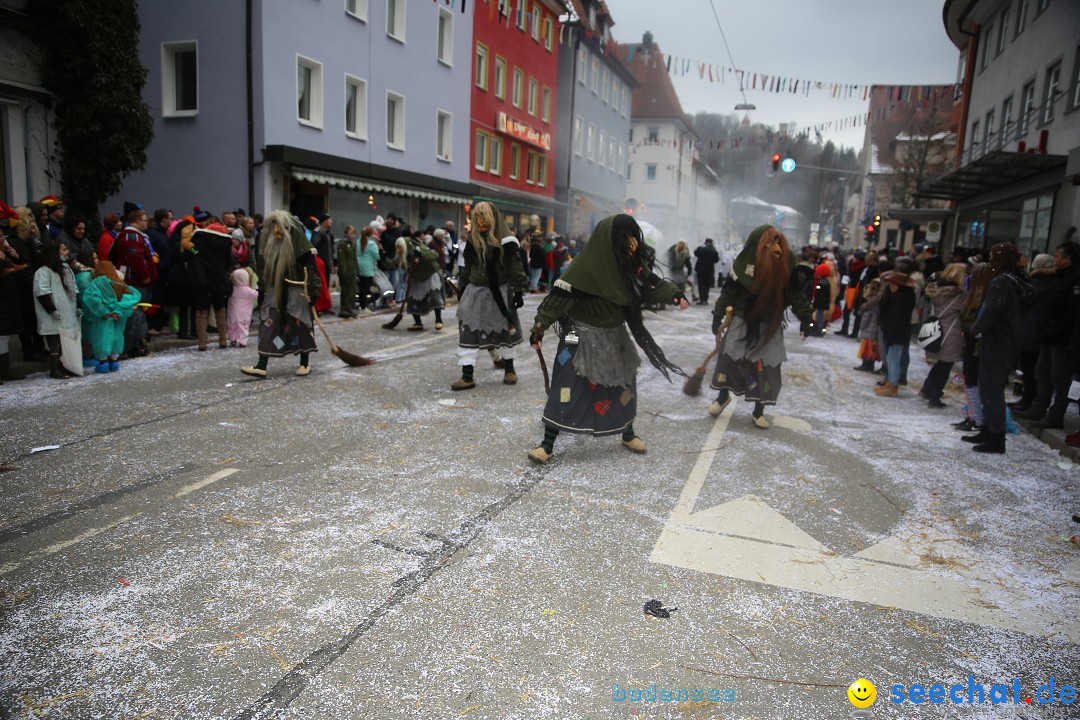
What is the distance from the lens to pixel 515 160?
106ft

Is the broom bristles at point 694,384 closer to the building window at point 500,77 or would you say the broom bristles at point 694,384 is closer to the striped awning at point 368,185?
the striped awning at point 368,185

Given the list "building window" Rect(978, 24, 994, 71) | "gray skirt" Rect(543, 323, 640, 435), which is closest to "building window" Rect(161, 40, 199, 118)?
"gray skirt" Rect(543, 323, 640, 435)

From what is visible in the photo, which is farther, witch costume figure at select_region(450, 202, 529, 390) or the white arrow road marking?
witch costume figure at select_region(450, 202, 529, 390)

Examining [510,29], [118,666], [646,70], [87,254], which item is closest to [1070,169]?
[118,666]

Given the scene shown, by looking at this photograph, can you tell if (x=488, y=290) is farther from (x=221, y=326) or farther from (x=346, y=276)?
(x=346, y=276)

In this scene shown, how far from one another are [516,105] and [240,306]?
955 inches

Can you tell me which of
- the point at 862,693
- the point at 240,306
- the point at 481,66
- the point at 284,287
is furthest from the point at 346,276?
the point at 481,66

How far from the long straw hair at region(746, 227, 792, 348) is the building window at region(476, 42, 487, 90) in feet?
77.6

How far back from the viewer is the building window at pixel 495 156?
97.5 ft

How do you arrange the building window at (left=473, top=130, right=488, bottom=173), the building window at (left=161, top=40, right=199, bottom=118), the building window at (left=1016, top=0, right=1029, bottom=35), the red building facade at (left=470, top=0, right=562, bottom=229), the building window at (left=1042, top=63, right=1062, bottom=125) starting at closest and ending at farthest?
the building window at (left=1042, top=63, right=1062, bottom=125) < the building window at (left=161, top=40, right=199, bottom=118) < the building window at (left=1016, top=0, right=1029, bottom=35) < the red building facade at (left=470, top=0, right=562, bottom=229) < the building window at (left=473, top=130, right=488, bottom=173)

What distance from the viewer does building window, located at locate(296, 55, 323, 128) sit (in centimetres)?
1862

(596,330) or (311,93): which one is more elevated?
(311,93)

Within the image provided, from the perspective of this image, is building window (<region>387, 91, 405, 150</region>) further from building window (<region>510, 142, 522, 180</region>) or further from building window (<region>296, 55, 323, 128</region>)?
building window (<region>510, 142, 522, 180</region>)

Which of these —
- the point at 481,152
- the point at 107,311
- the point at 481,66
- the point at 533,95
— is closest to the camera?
the point at 107,311
